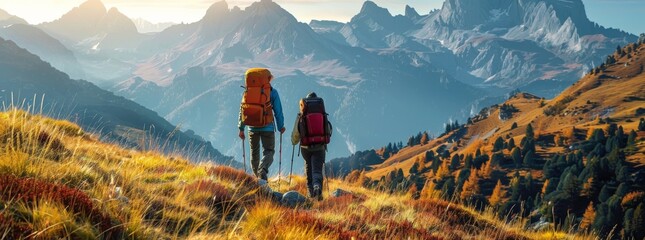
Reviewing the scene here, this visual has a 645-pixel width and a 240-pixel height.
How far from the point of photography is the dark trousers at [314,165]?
39.8 ft

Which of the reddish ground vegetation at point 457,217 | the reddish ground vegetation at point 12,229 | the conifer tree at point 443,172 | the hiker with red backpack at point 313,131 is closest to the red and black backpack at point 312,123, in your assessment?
the hiker with red backpack at point 313,131

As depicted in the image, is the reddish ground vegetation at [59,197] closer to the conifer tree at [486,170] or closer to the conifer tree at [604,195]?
the conifer tree at [604,195]

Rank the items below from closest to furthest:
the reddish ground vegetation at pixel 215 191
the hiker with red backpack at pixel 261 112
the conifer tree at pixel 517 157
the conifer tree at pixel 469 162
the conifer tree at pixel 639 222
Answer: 1. the reddish ground vegetation at pixel 215 191
2. the hiker with red backpack at pixel 261 112
3. the conifer tree at pixel 639 222
4. the conifer tree at pixel 517 157
5. the conifer tree at pixel 469 162

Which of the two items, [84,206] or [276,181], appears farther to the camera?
[276,181]

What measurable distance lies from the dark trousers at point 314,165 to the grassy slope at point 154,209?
2.22 meters

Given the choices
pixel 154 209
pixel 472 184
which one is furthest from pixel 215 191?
pixel 472 184

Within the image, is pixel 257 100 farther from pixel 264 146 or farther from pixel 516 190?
pixel 516 190

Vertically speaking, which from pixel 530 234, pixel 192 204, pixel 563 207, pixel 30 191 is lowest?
pixel 563 207

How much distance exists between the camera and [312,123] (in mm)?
11953

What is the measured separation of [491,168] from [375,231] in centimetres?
19170

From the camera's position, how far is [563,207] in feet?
462

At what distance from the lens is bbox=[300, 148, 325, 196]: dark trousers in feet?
39.8

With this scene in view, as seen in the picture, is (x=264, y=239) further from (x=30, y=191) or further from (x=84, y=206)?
(x=30, y=191)

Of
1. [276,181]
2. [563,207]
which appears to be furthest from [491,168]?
[276,181]
